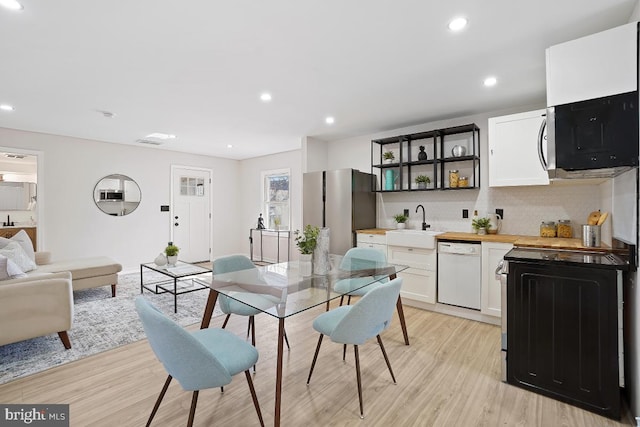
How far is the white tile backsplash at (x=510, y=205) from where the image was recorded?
3.26 m

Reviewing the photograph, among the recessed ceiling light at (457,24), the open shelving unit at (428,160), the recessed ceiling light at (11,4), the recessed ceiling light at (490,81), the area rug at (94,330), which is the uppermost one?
the recessed ceiling light at (11,4)

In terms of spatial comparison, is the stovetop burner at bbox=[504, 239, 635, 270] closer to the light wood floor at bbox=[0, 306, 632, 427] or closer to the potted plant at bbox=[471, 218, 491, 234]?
the light wood floor at bbox=[0, 306, 632, 427]

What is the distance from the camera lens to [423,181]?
4.16m

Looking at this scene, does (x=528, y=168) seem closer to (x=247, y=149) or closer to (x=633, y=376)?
(x=633, y=376)

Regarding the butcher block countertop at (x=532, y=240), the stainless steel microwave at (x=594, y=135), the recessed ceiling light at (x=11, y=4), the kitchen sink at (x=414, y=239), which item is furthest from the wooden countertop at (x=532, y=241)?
the recessed ceiling light at (x=11, y=4)

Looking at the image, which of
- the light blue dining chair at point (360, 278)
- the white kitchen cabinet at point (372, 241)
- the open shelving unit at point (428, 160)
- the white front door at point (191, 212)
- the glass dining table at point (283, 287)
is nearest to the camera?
the glass dining table at point (283, 287)

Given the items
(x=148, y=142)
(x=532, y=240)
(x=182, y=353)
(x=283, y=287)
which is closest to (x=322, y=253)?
(x=283, y=287)

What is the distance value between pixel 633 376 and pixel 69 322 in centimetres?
414

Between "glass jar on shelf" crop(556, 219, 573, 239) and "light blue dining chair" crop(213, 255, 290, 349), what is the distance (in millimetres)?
3046

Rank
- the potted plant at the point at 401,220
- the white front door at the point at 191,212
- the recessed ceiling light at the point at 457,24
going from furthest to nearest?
1. the white front door at the point at 191,212
2. the potted plant at the point at 401,220
3. the recessed ceiling light at the point at 457,24

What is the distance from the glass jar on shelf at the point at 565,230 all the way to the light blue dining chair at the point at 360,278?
1926mm

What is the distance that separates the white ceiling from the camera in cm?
191

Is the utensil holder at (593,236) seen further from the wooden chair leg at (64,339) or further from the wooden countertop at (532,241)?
the wooden chair leg at (64,339)

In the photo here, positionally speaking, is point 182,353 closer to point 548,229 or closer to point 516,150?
point 516,150
